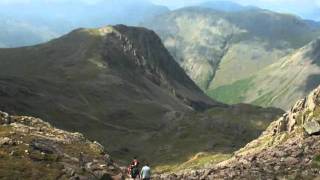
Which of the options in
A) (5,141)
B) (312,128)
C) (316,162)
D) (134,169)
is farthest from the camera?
(5,141)

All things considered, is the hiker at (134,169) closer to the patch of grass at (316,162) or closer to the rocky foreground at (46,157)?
the rocky foreground at (46,157)

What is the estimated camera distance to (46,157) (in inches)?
2388

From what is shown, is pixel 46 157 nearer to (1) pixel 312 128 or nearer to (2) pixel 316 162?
(1) pixel 312 128

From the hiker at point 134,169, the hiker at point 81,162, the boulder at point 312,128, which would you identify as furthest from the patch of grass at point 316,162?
the hiker at point 81,162

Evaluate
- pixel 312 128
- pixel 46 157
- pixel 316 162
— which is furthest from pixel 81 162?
pixel 316 162

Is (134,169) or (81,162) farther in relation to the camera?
(81,162)

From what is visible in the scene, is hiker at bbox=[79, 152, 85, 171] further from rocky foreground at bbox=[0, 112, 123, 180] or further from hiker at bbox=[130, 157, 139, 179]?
hiker at bbox=[130, 157, 139, 179]

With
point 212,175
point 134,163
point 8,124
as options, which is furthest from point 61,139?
point 212,175

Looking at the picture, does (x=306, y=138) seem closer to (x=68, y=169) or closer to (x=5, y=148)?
(x=68, y=169)

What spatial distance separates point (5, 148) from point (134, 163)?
44.3ft

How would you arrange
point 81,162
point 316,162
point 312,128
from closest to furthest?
1. point 316,162
2. point 312,128
3. point 81,162

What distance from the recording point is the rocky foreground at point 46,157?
55781mm

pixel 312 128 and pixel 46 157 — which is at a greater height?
pixel 312 128

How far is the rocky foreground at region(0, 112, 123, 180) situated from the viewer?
183 feet
